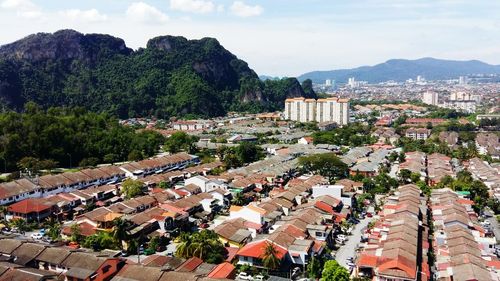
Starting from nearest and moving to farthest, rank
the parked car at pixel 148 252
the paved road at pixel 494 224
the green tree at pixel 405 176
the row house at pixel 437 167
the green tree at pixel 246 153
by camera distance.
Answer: the parked car at pixel 148 252 < the paved road at pixel 494 224 < the green tree at pixel 405 176 < the row house at pixel 437 167 < the green tree at pixel 246 153

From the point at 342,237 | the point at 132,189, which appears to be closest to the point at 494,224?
the point at 342,237

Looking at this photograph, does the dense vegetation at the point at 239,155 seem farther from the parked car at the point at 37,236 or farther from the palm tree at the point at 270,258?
the palm tree at the point at 270,258

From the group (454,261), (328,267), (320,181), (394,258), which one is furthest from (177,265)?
(320,181)

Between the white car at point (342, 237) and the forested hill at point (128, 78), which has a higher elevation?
the forested hill at point (128, 78)

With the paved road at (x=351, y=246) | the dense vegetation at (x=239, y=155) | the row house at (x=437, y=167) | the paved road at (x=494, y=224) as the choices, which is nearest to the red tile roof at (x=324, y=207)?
the paved road at (x=351, y=246)

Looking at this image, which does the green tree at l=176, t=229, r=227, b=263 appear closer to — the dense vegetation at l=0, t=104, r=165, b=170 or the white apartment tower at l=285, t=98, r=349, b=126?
the dense vegetation at l=0, t=104, r=165, b=170

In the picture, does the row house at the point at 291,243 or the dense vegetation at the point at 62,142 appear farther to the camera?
the dense vegetation at the point at 62,142
